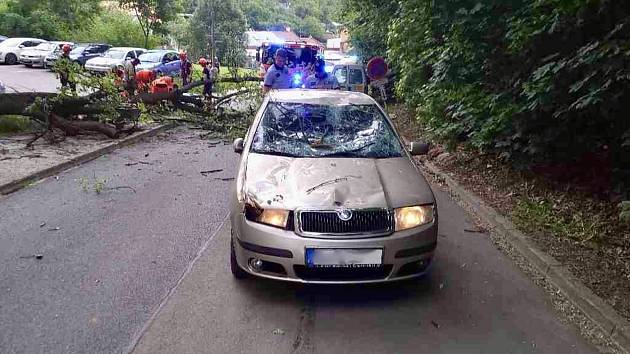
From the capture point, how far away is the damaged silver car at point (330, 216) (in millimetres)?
4090

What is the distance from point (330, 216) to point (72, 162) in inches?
265

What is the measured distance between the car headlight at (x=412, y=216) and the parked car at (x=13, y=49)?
35207 mm

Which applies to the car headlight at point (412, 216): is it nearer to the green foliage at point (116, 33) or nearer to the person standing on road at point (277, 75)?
the person standing on road at point (277, 75)

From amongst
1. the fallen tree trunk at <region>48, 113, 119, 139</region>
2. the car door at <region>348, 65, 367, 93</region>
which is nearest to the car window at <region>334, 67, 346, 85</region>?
the car door at <region>348, 65, 367, 93</region>

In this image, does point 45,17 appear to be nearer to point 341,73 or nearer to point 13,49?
point 13,49

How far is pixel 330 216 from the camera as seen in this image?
409cm

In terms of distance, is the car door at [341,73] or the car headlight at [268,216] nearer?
the car headlight at [268,216]

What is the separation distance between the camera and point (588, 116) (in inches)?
259

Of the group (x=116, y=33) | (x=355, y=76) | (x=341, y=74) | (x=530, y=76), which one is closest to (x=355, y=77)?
(x=355, y=76)

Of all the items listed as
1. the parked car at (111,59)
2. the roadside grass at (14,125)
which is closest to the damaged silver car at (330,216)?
the roadside grass at (14,125)

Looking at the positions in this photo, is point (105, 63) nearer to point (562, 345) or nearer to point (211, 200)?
point (211, 200)

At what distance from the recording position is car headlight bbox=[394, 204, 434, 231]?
168 inches

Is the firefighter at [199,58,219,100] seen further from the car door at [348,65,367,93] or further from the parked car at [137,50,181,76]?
the parked car at [137,50,181,76]

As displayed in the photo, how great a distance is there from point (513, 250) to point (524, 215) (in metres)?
1.00
